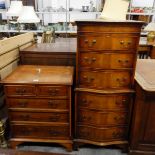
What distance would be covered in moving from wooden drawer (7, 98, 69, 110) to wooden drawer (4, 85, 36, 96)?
0.07m

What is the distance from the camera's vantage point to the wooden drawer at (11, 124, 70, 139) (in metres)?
1.86

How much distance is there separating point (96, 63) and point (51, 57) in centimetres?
68

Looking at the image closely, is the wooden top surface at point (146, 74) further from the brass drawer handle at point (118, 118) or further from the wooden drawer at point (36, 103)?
the wooden drawer at point (36, 103)

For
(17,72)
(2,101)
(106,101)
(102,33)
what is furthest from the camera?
(2,101)

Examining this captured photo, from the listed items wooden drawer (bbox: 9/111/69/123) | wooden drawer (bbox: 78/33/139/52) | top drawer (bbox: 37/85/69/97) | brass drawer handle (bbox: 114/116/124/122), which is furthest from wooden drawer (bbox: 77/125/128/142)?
wooden drawer (bbox: 78/33/139/52)

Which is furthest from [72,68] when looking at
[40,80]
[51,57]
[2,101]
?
[2,101]

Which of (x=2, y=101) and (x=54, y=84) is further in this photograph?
(x=2, y=101)

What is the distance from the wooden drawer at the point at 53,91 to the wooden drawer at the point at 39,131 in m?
0.36

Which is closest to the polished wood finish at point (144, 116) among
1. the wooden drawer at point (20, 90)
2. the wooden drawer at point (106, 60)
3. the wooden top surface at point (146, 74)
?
the wooden top surface at point (146, 74)

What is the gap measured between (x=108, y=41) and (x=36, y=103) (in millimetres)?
885

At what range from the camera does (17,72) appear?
1878 mm

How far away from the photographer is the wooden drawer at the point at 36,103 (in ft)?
5.74

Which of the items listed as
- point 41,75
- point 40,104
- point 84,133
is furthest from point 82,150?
point 41,75

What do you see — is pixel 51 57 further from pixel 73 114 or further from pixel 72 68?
pixel 73 114
